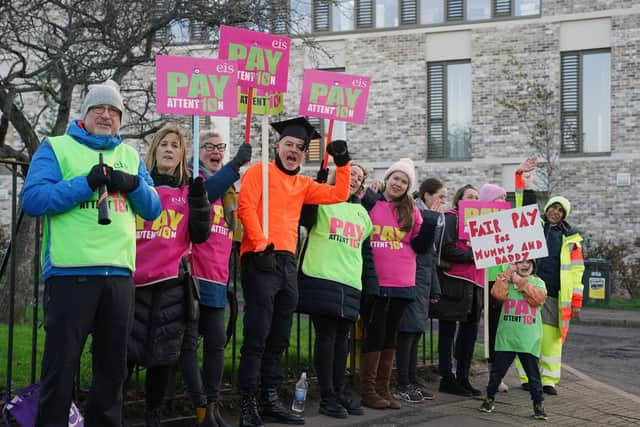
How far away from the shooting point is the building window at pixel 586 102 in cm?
2361

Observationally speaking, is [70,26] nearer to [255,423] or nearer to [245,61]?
[245,61]

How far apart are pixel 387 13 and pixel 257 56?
1981 centimetres

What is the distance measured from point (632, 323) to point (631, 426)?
35.6ft

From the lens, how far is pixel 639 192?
23.0 m

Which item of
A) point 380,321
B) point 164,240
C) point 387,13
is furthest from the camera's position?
point 387,13

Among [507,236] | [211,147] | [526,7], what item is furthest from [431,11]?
[211,147]

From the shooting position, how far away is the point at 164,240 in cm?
557

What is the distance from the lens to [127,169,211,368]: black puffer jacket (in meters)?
5.37

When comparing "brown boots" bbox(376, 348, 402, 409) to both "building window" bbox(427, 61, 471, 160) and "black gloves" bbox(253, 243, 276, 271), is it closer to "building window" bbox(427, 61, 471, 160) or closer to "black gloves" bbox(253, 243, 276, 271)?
"black gloves" bbox(253, 243, 276, 271)

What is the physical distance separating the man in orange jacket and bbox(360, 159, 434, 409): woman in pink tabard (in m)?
0.81

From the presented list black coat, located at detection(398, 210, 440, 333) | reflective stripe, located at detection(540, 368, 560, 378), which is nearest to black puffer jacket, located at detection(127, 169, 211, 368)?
black coat, located at detection(398, 210, 440, 333)

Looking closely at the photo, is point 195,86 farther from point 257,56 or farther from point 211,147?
point 257,56

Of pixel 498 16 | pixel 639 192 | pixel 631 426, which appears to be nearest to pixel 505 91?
pixel 498 16

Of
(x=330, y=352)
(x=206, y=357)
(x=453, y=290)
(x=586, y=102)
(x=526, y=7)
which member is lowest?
(x=330, y=352)
